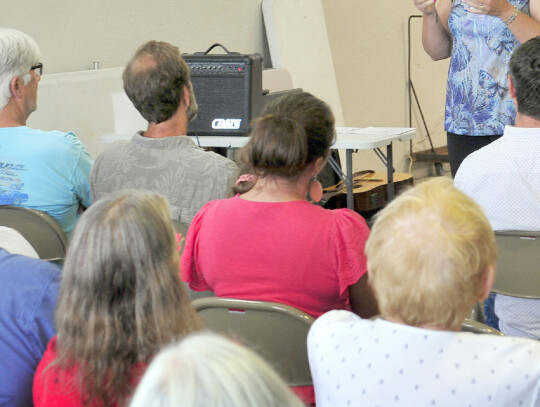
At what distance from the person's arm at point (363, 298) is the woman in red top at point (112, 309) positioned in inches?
24.8

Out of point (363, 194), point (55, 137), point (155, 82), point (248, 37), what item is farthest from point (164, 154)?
point (248, 37)

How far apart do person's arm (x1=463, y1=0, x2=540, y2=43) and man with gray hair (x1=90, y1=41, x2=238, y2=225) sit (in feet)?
3.38

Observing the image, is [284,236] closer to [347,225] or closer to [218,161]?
[347,225]

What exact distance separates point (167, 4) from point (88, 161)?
2.42 m

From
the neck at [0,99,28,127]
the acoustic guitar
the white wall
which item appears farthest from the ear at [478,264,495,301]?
the white wall

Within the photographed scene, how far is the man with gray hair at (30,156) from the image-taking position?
8.05 ft

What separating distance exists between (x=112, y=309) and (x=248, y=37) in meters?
4.32

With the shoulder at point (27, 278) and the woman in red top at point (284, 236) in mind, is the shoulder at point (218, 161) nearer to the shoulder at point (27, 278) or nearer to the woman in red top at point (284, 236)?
the woman in red top at point (284, 236)

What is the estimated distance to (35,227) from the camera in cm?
220

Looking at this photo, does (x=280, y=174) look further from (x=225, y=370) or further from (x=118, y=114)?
Answer: (x=118, y=114)

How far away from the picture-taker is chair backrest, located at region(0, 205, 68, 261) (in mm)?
2195

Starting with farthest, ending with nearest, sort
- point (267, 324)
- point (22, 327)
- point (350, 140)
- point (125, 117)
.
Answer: point (125, 117) < point (350, 140) < point (267, 324) < point (22, 327)

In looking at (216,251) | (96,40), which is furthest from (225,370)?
(96,40)

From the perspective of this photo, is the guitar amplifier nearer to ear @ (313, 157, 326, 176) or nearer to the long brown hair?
ear @ (313, 157, 326, 176)
